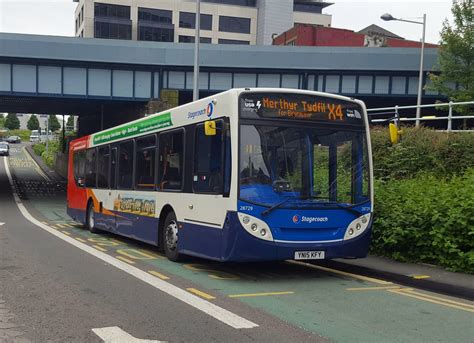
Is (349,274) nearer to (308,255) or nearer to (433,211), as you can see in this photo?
(308,255)

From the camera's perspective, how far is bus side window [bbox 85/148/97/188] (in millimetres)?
15555

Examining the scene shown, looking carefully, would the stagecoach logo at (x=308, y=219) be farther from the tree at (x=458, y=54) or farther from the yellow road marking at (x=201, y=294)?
the tree at (x=458, y=54)

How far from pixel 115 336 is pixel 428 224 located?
6.10m

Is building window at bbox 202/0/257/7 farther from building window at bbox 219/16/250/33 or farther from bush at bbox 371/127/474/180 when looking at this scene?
bush at bbox 371/127/474/180

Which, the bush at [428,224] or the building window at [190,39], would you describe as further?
the building window at [190,39]

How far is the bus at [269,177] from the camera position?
26.4ft

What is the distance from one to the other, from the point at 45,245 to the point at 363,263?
777 centimetres

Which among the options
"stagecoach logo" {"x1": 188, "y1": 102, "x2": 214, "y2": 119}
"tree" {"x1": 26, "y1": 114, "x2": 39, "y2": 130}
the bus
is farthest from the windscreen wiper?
"tree" {"x1": 26, "y1": 114, "x2": 39, "y2": 130}

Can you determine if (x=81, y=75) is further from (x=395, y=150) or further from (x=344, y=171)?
(x=344, y=171)

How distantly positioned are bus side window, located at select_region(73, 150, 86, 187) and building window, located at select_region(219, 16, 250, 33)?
2891 inches

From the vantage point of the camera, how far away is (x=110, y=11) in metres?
81.3

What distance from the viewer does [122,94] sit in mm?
32031

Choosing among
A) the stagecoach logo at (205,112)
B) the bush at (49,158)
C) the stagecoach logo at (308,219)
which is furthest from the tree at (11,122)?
the stagecoach logo at (308,219)

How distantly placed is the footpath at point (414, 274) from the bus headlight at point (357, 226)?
2.66ft
